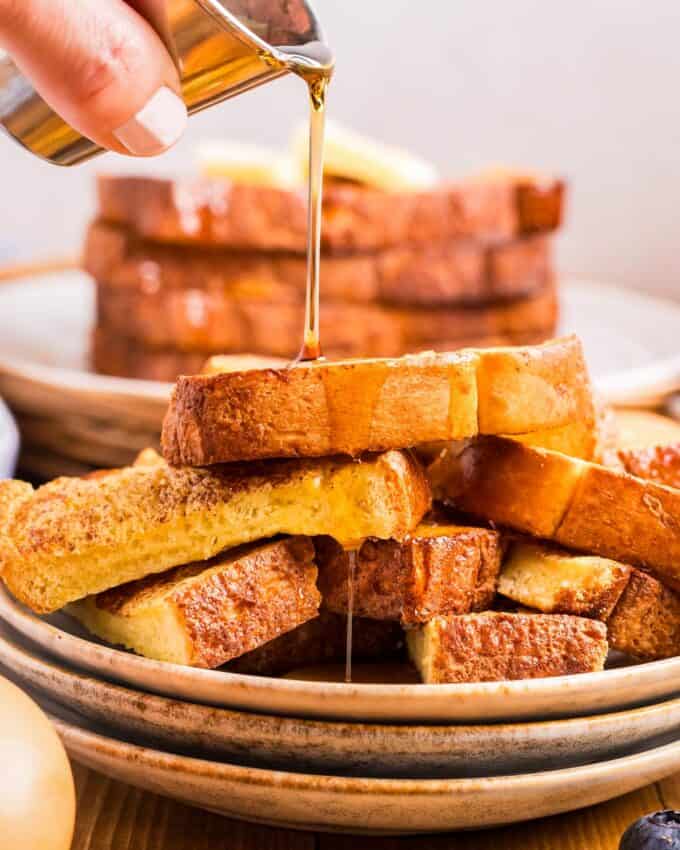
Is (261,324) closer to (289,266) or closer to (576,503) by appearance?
(289,266)

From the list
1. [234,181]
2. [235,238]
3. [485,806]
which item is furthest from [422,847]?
[234,181]

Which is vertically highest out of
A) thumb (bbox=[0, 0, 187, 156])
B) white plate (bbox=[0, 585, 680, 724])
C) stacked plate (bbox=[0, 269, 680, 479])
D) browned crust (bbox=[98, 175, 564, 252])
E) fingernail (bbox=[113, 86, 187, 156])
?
thumb (bbox=[0, 0, 187, 156])

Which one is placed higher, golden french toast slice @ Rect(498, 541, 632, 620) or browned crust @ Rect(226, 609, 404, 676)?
golden french toast slice @ Rect(498, 541, 632, 620)

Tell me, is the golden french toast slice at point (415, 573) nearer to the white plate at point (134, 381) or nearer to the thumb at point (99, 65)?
the thumb at point (99, 65)

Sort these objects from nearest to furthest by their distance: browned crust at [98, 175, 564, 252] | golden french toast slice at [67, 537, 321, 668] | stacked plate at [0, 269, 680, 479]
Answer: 1. golden french toast slice at [67, 537, 321, 668]
2. stacked plate at [0, 269, 680, 479]
3. browned crust at [98, 175, 564, 252]

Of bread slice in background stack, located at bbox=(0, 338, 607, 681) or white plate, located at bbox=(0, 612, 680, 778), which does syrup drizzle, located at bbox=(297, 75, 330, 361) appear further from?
white plate, located at bbox=(0, 612, 680, 778)

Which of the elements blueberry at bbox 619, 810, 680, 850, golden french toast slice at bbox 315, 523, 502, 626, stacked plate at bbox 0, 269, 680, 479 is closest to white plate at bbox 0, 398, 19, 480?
stacked plate at bbox 0, 269, 680, 479
